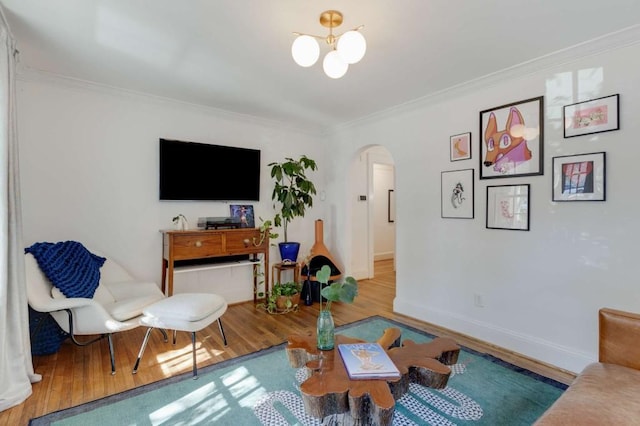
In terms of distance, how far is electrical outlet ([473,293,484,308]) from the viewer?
2924 millimetres

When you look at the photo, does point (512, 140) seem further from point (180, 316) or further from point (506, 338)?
point (180, 316)

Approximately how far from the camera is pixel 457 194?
3.09 meters

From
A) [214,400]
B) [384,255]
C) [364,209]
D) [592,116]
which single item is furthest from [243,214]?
[384,255]

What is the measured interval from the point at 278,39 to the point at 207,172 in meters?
1.91

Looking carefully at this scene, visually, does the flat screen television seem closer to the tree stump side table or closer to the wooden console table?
the wooden console table

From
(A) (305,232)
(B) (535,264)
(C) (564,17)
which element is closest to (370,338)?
(B) (535,264)

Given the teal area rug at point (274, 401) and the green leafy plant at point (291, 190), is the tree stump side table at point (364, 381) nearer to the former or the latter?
the teal area rug at point (274, 401)

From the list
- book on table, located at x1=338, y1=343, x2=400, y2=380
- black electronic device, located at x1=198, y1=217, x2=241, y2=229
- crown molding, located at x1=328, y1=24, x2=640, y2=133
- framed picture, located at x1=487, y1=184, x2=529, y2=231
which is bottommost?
book on table, located at x1=338, y1=343, x2=400, y2=380

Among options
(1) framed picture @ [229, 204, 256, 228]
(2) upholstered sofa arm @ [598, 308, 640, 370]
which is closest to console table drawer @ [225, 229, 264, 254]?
(1) framed picture @ [229, 204, 256, 228]

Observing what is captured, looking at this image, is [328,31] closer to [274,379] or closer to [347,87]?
[347,87]

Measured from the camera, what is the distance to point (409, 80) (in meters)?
2.89

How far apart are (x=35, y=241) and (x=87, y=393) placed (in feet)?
5.11

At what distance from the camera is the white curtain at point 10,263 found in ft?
5.99

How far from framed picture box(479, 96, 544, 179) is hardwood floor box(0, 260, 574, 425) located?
1.54 m
